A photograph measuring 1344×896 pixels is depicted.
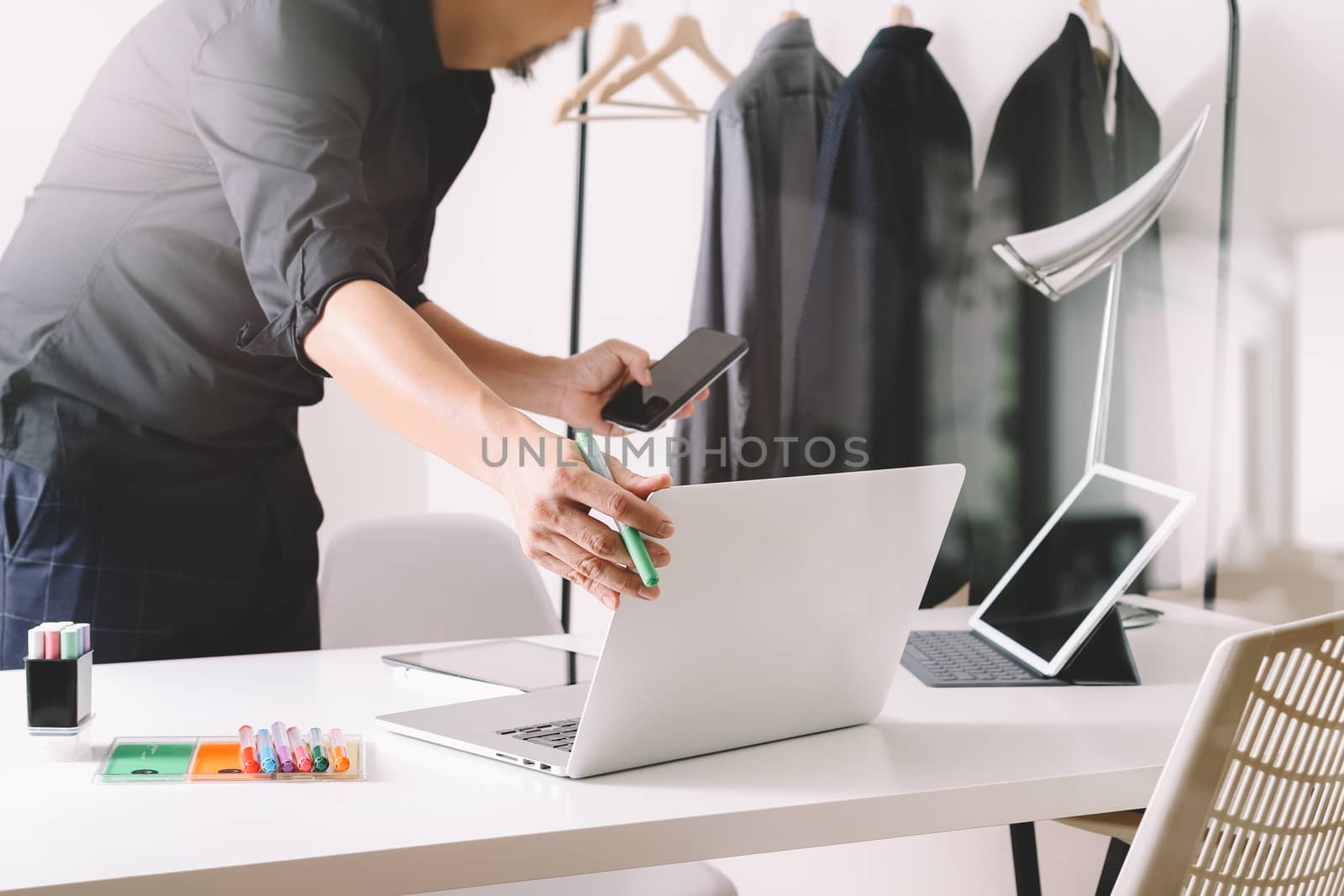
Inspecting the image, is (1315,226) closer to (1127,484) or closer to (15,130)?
(1127,484)

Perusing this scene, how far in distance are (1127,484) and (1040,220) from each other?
65 centimetres

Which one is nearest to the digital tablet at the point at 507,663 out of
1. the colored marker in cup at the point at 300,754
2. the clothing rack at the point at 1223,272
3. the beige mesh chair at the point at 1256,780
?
the colored marker in cup at the point at 300,754

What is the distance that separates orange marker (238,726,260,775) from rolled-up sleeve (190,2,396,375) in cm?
35

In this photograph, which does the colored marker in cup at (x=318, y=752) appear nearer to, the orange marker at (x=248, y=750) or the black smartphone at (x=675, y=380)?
the orange marker at (x=248, y=750)

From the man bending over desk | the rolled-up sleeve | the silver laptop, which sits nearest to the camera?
the silver laptop

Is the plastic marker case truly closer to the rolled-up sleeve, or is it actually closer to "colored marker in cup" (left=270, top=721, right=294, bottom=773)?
"colored marker in cup" (left=270, top=721, right=294, bottom=773)

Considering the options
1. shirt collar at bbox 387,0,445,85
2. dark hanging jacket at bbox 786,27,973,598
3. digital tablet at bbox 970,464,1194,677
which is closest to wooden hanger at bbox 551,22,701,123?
dark hanging jacket at bbox 786,27,973,598

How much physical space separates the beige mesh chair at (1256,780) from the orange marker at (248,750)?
0.54m

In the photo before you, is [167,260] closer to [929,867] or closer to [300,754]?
[300,754]

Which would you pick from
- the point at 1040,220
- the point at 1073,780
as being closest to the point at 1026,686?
the point at 1073,780

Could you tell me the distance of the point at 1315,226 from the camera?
147 centimetres

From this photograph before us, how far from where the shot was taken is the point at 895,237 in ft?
6.31

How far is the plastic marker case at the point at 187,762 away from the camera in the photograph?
76cm

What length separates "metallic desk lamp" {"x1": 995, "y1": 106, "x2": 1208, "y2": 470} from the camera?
1.55m
